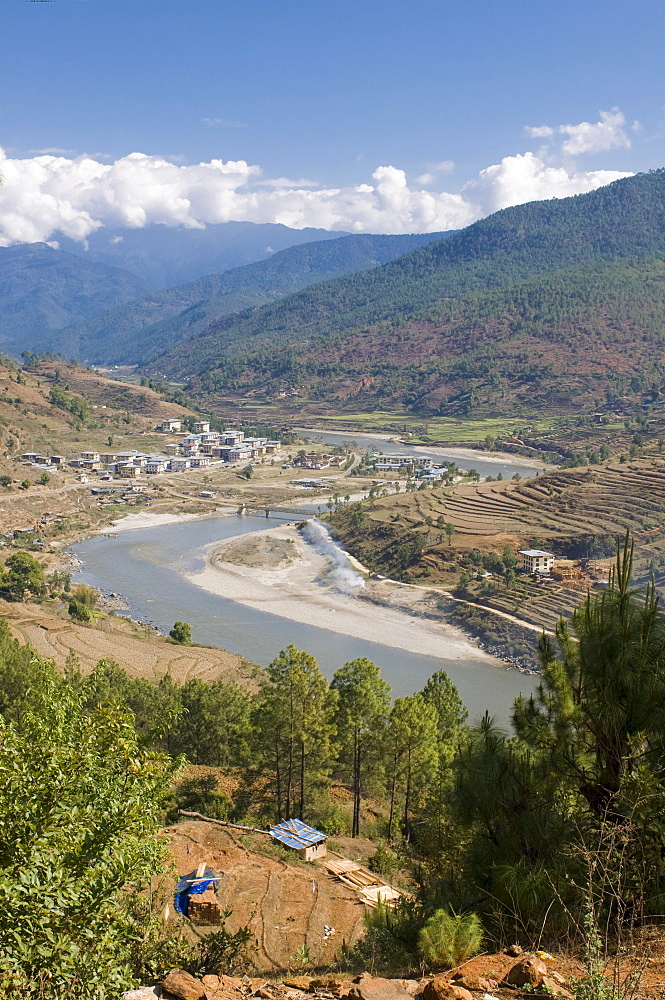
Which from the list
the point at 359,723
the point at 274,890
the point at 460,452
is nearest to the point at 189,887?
the point at 274,890

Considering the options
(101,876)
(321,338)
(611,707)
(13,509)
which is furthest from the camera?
(321,338)

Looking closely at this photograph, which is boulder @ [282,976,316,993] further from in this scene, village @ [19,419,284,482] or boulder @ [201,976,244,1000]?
village @ [19,419,284,482]

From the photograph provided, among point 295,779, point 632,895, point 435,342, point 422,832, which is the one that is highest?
point 435,342

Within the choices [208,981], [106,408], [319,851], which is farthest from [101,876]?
[106,408]

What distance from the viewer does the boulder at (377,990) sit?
6516 mm

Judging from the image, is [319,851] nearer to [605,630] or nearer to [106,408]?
[605,630]

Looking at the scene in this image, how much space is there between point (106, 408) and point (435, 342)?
67002 millimetres

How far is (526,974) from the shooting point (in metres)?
6.18

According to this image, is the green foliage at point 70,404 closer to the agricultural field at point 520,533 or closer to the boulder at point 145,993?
the agricultural field at point 520,533

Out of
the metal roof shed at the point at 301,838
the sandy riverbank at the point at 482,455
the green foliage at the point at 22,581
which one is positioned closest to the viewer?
the metal roof shed at the point at 301,838

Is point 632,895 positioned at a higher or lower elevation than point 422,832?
higher

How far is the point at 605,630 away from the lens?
8.15 metres

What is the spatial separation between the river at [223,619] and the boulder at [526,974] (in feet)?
71.9

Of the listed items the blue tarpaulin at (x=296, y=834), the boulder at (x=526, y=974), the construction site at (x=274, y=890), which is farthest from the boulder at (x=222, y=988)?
the blue tarpaulin at (x=296, y=834)
